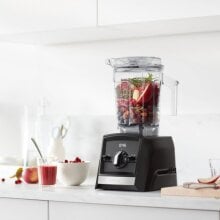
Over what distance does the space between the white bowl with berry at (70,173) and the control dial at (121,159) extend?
248 mm

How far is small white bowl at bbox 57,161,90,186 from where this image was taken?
8.94 feet

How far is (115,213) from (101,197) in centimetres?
8

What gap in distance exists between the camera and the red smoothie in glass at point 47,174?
8.96 ft

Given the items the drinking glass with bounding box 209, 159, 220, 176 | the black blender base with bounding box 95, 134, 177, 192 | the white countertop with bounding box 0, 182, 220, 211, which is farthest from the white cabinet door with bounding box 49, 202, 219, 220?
the drinking glass with bounding box 209, 159, 220, 176

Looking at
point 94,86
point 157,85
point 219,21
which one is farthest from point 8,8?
point 219,21

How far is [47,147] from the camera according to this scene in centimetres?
317

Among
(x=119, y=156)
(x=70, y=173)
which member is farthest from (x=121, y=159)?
(x=70, y=173)

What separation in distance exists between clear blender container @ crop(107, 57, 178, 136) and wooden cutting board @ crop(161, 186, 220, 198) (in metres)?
0.39

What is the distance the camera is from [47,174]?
2730 mm

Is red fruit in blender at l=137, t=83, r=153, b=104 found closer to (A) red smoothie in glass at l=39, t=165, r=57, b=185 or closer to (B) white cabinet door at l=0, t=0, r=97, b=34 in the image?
(B) white cabinet door at l=0, t=0, r=97, b=34

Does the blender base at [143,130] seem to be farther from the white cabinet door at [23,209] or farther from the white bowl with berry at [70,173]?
the white cabinet door at [23,209]

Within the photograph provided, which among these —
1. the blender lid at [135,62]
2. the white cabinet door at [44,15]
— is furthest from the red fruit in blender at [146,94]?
the white cabinet door at [44,15]

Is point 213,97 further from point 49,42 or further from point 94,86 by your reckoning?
point 49,42

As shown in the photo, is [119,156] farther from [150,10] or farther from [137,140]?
[150,10]
